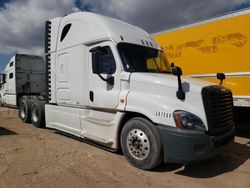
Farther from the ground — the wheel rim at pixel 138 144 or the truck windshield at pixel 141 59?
the truck windshield at pixel 141 59

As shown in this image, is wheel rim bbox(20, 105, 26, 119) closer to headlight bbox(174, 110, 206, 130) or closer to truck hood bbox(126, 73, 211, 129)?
truck hood bbox(126, 73, 211, 129)

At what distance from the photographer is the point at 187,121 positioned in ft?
14.6

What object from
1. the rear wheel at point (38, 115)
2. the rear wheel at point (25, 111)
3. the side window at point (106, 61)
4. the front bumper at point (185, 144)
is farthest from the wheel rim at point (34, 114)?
the front bumper at point (185, 144)

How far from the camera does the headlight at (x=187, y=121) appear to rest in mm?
4449

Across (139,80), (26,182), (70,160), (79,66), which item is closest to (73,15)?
(79,66)

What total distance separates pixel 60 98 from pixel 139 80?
3296 mm

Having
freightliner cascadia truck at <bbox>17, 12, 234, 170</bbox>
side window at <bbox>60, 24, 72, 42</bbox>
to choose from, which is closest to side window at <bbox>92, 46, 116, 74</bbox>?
freightliner cascadia truck at <bbox>17, 12, 234, 170</bbox>

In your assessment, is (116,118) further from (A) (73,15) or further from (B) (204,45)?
(B) (204,45)

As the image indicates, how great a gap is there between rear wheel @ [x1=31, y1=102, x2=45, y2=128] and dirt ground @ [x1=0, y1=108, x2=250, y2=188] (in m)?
2.50

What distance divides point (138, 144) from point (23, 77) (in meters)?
13.2

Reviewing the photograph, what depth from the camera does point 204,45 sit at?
788 cm

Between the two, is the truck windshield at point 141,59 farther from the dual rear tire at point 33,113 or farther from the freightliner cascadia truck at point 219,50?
the dual rear tire at point 33,113

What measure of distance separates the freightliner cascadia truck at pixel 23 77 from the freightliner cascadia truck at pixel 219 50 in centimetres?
1031

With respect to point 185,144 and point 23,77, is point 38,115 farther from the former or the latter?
point 23,77
